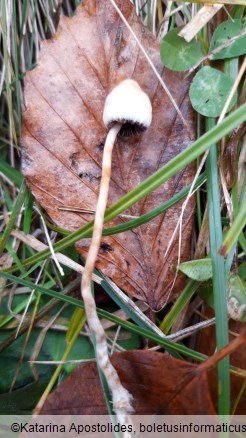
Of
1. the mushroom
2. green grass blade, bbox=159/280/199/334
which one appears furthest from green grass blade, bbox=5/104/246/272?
green grass blade, bbox=159/280/199/334

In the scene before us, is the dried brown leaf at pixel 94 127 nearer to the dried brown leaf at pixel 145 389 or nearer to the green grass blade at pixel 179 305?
the green grass blade at pixel 179 305

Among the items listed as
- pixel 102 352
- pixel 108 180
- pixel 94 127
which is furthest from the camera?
pixel 94 127

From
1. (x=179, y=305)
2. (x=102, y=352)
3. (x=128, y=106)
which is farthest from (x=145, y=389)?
(x=128, y=106)

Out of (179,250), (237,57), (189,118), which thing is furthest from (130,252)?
(237,57)

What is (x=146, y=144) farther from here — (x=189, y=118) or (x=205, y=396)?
(x=205, y=396)

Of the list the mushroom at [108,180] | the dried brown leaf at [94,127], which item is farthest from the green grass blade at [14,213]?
the mushroom at [108,180]

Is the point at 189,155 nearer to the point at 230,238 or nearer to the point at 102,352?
the point at 230,238
